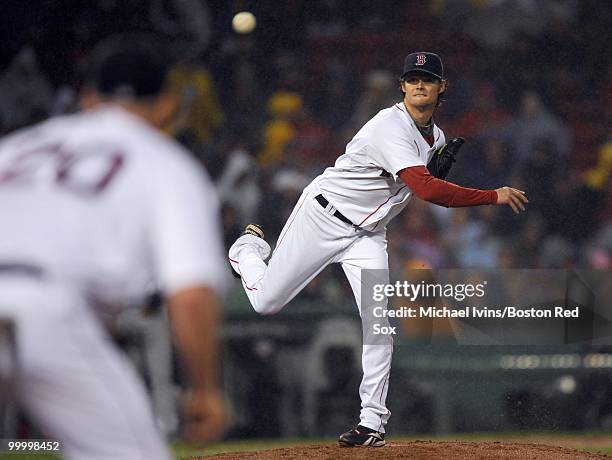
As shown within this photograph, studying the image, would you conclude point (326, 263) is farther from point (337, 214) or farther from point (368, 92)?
point (368, 92)

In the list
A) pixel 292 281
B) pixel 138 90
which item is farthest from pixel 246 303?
pixel 138 90

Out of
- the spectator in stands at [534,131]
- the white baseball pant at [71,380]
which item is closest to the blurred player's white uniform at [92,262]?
the white baseball pant at [71,380]

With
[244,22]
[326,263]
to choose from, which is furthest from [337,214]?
[244,22]

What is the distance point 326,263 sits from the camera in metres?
5.66

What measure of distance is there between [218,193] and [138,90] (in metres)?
5.84

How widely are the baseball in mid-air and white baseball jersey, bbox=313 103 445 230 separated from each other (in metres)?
3.36

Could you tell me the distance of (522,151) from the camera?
848 centimetres

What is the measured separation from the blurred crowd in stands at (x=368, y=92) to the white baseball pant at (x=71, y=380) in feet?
19.6

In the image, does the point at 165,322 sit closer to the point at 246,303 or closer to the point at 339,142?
the point at 246,303

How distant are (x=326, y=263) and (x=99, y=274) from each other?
345 cm

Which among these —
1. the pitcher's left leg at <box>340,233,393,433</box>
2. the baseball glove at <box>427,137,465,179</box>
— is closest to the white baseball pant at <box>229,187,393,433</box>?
the pitcher's left leg at <box>340,233,393,433</box>

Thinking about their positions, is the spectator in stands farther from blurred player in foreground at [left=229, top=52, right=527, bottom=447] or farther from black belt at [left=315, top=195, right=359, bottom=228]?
black belt at [left=315, top=195, right=359, bottom=228]

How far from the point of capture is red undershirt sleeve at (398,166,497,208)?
5164 mm

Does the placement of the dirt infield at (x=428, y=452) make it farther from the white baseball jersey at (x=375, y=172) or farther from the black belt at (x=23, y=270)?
the black belt at (x=23, y=270)
